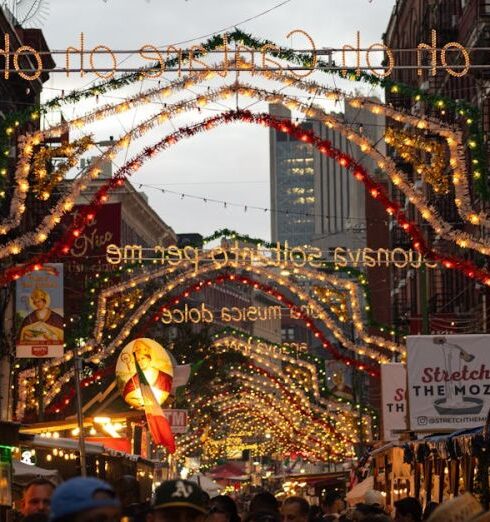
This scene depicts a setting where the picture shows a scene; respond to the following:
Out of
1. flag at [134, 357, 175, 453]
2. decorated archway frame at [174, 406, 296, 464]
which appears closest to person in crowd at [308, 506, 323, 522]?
flag at [134, 357, 175, 453]

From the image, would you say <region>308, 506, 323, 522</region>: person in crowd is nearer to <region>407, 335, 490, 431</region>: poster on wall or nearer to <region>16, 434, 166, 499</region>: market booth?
<region>407, 335, 490, 431</region>: poster on wall

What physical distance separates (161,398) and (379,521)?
13.1m

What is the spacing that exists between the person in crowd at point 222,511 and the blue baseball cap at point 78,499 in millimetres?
4729

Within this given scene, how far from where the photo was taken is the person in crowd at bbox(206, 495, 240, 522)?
36.5 feet

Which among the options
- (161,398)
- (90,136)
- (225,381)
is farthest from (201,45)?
(225,381)

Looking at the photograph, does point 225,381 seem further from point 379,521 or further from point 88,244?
point 379,521

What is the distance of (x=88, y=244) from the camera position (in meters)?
47.8

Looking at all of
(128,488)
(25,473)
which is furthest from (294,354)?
(128,488)

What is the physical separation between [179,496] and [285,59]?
17602 millimetres

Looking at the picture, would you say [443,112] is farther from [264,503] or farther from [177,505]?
[177,505]

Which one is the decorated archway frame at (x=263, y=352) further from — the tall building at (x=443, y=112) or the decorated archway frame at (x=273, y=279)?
the decorated archway frame at (x=273, y=279)

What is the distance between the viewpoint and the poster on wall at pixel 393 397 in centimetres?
3008

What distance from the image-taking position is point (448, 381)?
21.5 m

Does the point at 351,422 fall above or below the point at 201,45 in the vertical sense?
below
